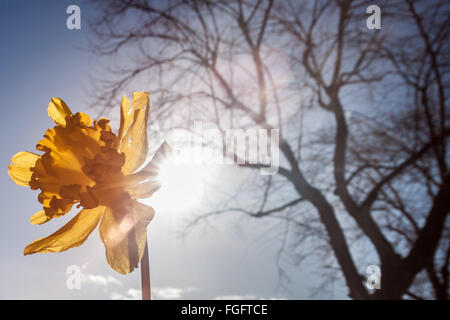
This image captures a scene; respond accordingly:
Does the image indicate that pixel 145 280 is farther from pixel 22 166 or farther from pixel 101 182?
pixel 22 166

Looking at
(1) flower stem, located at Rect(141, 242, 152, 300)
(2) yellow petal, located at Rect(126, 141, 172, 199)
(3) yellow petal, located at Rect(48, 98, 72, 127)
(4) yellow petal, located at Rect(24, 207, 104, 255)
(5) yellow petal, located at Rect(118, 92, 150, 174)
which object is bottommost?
(1) flower stem, located at Rect(141, 242, 152, 300)

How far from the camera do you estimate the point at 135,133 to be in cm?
42

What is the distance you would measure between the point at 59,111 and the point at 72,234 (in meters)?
0.18

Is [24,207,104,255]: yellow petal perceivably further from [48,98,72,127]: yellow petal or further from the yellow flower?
[48,98,72,127]: yellow petal

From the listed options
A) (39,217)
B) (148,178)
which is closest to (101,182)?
(148,178)

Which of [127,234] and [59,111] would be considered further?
[59,111]

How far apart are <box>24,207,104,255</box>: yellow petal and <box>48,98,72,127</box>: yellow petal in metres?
0.14

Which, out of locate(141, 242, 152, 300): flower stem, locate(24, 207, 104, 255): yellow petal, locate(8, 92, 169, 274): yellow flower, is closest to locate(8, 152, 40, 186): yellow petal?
locate(8, 92, 169, 274): yellow flower

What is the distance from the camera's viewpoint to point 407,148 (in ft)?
8.64

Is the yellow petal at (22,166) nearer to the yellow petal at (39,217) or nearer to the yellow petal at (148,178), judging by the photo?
the yellow petal at (39,217)

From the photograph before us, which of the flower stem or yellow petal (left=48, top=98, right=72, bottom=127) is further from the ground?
yellow petal (left=48, top=98, right=72, bottom=127)

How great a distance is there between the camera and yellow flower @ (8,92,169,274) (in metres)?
0.35
